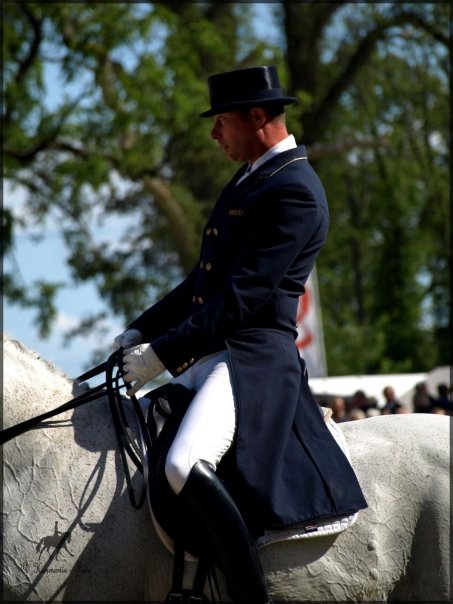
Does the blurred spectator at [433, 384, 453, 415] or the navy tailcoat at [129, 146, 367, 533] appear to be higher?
the navy tailcoat at [129, 146, 367, 533]

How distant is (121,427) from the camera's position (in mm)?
4648

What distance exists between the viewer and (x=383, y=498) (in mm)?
4781

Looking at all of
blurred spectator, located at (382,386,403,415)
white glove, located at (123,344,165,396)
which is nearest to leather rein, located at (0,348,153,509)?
white glove, located at (123,344,165,396)

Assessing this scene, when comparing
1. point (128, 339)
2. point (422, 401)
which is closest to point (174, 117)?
point (422, 401)

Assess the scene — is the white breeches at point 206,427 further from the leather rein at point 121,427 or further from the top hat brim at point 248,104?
the top hat brim at point 248,104

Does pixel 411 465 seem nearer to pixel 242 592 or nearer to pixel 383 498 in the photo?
pixel 383 498

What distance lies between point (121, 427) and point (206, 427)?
43cm

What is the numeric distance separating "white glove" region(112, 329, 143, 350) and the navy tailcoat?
0.40 metres

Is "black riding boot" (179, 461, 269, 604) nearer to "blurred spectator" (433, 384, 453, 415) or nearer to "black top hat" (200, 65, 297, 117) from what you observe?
"black top hat" (200, 65, 297, 117)

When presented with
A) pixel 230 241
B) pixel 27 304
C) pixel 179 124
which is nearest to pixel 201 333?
pixel 230 241

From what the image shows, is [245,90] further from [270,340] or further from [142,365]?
[142,365]

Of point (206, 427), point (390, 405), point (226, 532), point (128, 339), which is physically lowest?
point (390, 405)

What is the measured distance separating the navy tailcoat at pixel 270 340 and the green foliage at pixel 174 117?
1150 cm

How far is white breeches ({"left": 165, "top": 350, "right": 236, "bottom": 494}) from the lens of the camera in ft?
14.4
